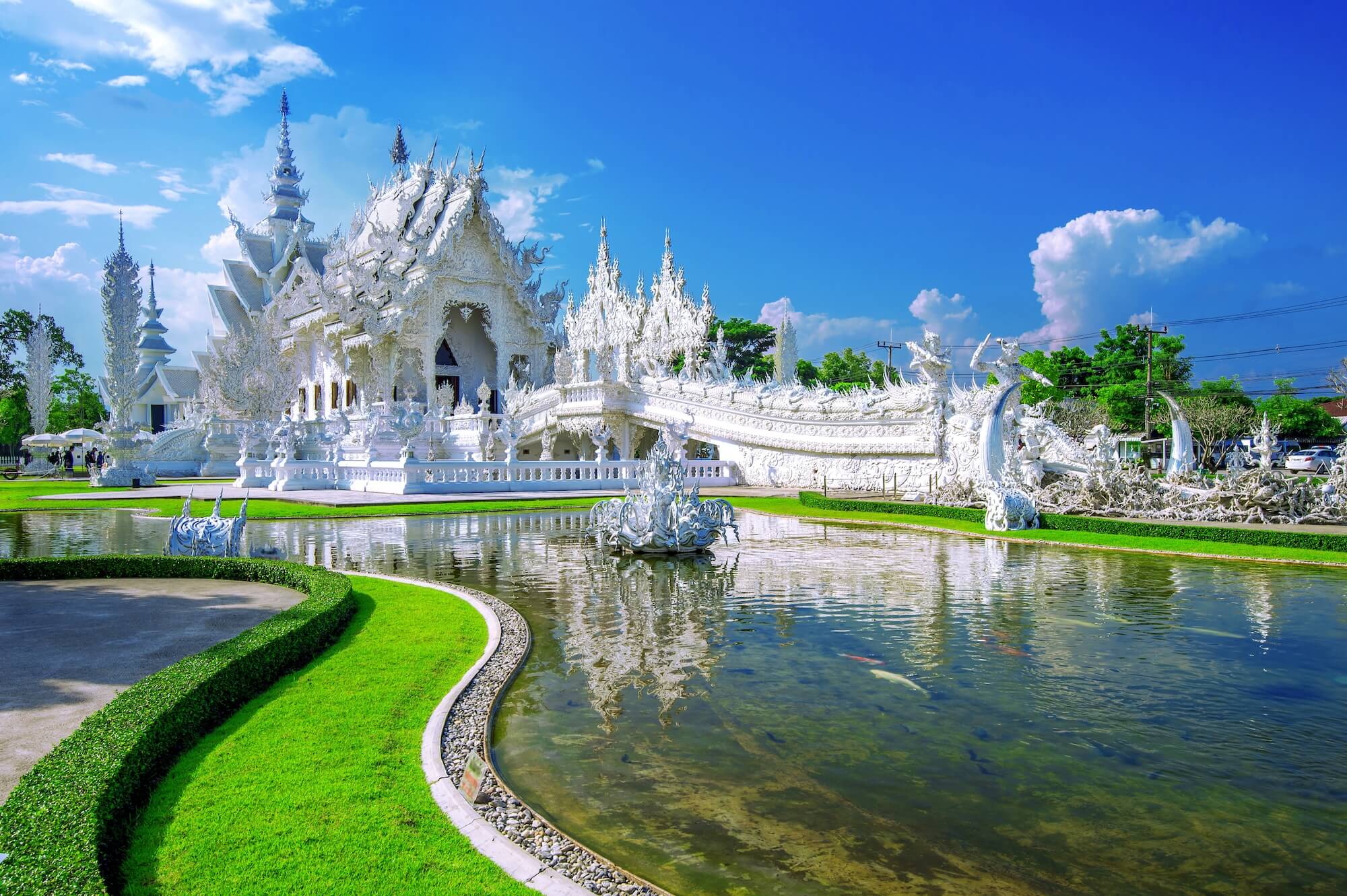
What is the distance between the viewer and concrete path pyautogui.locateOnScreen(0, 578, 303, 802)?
5.06 m

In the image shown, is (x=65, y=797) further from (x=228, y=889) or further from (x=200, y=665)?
(x=200, y=665)

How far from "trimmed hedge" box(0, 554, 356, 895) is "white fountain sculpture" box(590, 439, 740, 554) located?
5.13m

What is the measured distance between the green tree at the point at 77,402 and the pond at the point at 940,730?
219 ft

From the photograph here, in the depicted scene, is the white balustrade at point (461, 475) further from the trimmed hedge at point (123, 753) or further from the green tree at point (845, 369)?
the green tree at point (845, 369)

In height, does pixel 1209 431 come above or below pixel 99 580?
above

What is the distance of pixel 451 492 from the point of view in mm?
24438

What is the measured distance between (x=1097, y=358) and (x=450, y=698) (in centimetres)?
4501

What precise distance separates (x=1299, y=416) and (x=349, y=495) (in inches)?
1642

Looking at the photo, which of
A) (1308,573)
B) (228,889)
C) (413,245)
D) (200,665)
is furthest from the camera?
(413,245)

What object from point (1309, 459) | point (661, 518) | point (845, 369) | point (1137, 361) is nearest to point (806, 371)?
point (845, 369)

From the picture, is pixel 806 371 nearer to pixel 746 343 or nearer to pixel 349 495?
pixel 746 343

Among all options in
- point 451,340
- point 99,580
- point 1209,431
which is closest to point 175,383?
point 451,340

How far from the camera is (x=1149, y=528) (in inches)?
579

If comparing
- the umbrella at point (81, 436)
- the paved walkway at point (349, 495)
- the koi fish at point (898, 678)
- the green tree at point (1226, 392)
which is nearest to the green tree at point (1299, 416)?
the green tree at point (1226, 392)
